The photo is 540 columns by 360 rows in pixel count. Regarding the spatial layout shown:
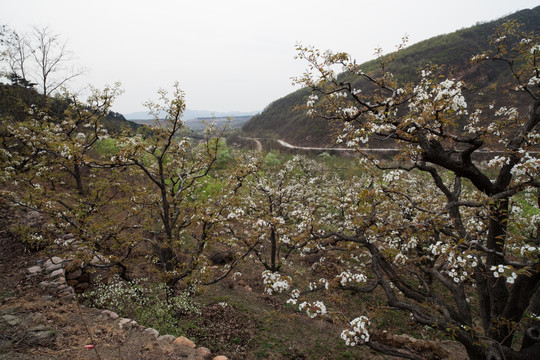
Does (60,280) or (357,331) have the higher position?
(357,331)

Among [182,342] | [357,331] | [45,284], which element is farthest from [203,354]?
[45,284]

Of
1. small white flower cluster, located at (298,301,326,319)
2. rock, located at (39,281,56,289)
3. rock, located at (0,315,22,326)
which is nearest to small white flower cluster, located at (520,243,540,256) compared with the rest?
small white flower cluster, located at (298,301,326,319)

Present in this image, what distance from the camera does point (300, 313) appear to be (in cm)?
1039

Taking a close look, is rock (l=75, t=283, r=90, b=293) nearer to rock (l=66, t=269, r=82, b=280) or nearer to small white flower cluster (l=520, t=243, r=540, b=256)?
rock (l=66, t=269, r=82, b=280)

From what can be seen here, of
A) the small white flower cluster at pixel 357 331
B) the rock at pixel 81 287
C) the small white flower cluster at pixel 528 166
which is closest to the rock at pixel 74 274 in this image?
the rock at pixel 81 287

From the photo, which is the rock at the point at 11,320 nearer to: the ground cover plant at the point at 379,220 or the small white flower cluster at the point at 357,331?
the ground cover plant at the point at 379,220

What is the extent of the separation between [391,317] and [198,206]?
31.3 feet

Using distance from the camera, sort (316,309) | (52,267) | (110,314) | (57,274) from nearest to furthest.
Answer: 1. (316,309)
2. (110,314)
3. (57,274)
4. (52,267)

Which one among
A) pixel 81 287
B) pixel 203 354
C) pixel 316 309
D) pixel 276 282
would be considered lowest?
pixel 81 287

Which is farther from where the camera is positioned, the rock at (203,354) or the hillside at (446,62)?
the hillside at (446,62)

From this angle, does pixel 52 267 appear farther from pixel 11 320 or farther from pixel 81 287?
pixel 11 320

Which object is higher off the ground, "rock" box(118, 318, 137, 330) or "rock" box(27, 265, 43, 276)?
"rock" box(27, 265, 43, 276)

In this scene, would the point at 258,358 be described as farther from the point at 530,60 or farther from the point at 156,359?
the point at 530,60

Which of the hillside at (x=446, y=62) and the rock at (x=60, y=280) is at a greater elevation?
the hillside at (x=446, y=62)
